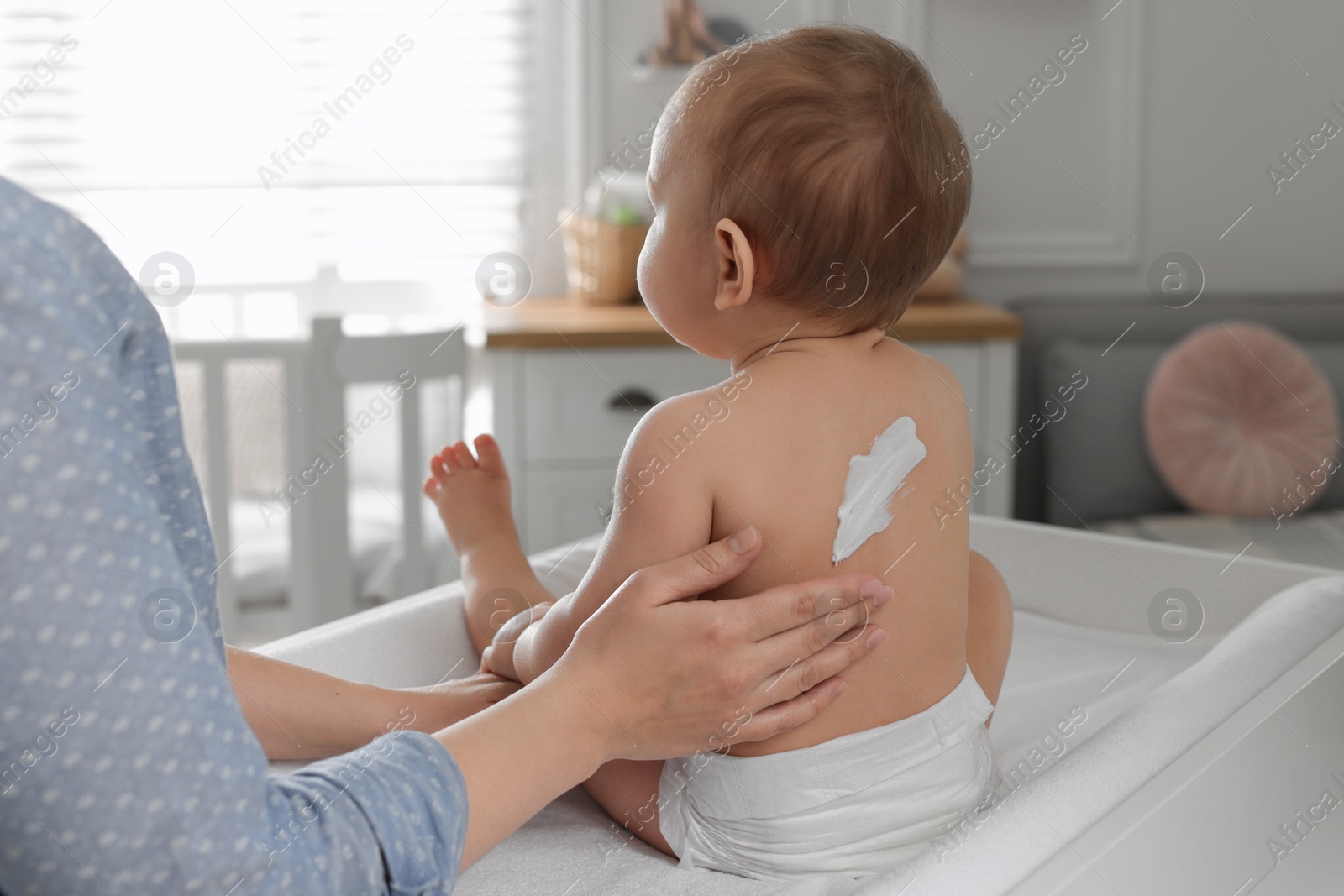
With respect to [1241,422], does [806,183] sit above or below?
above

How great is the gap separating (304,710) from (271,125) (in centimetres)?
197

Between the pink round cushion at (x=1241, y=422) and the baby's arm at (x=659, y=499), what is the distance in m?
1.75

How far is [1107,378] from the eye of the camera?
2.31 m

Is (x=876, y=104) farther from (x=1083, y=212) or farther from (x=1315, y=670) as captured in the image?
(x=1083, y=212)

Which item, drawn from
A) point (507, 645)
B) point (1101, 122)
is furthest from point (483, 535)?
point (1101, 122)

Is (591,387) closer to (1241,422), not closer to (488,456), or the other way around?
(488,456)

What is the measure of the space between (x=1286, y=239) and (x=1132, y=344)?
1.83ft

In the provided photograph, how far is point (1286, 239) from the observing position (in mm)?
2656

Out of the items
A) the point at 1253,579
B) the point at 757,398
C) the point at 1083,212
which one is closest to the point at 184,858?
the point at 757,398

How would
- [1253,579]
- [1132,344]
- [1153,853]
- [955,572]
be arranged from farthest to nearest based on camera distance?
[1132,344] → [1253,579] → [955,572] → [1153,853]

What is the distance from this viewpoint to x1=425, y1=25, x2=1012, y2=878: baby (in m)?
0.70

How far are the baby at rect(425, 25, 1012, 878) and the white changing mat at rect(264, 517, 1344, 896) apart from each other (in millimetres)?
45

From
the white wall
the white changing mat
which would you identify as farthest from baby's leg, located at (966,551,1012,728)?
the white wall

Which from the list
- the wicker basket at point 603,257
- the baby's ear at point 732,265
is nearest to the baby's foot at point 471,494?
the baby's ear at point 732,265
